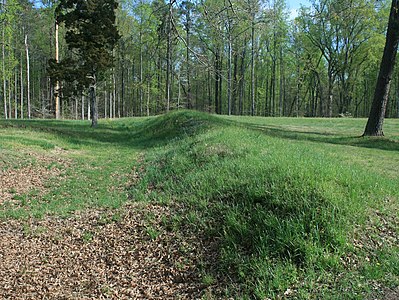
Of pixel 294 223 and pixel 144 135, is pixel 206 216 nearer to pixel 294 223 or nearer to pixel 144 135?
Result: pixel 294 223

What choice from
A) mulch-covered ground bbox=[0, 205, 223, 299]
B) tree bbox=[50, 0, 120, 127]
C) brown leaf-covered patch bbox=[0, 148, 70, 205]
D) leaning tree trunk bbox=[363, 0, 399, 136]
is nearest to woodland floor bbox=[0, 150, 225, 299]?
mulch-covered ground bbox=[0, 205, 223, 299]

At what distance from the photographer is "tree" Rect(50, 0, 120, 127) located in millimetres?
18938

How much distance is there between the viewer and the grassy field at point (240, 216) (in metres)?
3.43

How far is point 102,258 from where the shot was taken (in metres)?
4.67

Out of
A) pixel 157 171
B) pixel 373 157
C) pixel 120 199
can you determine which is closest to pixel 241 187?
pixel 120 199

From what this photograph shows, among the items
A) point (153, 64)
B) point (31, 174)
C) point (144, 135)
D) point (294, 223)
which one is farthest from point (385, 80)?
point (153, 64)

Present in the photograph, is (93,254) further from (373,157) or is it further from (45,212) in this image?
(373,157)

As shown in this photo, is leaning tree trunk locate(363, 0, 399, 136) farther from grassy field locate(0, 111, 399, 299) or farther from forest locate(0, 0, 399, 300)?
grassy field locate(0, 111, 399, 299)

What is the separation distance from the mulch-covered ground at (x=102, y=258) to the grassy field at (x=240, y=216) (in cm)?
3

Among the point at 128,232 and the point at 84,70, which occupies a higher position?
the point at 84,70

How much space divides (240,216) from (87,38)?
18.1m

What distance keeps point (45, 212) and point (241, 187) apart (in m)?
3.87

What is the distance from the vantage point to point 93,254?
4777 mm

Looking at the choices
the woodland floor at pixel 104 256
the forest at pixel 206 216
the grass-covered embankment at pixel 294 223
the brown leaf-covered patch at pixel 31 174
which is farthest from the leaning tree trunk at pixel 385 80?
the brown leaf-covered patch at pixel 31 174
